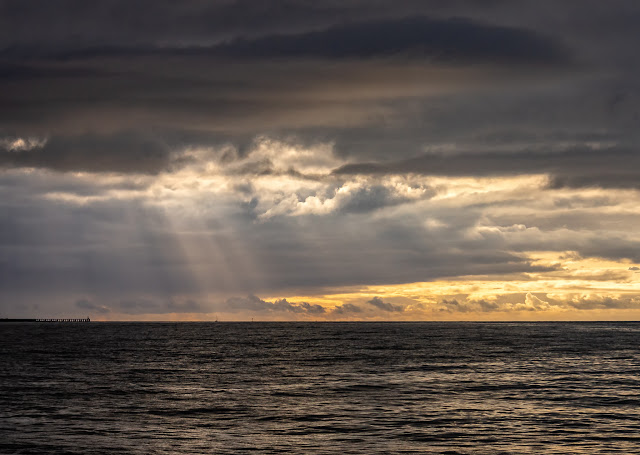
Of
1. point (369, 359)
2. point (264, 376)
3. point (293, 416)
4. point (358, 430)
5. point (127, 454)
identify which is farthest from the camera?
point (369, 359)

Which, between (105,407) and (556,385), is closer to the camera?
(105,407)

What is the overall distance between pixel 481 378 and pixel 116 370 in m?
49.5

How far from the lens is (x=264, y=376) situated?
8219cm

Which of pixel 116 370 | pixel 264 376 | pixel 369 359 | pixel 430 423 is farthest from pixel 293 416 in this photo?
pixel 369 359

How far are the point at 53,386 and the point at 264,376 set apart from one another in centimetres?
2479

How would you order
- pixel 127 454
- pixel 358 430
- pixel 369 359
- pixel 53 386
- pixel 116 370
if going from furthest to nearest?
1. pixel 369 359
2. pixel 116 370
3. pixel 53 386
4. pixel 358 430
5. pixel 127 454

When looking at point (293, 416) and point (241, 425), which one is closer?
point (241, 425)

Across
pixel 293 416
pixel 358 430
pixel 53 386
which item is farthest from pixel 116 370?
pixel 358 430

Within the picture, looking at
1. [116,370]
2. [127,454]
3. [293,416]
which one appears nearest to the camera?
[127,454]

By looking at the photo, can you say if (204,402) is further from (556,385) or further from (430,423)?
(556,385)

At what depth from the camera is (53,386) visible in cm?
7025

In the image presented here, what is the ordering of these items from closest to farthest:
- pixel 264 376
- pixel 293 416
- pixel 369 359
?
1. pixel 293 416
2. pixel 264 376
3. pixel 369 359

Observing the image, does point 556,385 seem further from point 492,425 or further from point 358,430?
point 358,430

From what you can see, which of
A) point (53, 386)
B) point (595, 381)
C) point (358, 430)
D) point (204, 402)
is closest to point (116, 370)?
point (53, 386)
